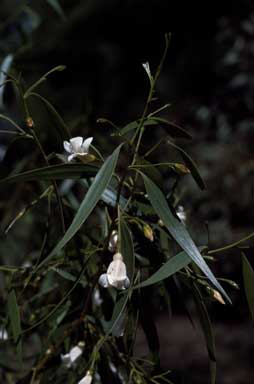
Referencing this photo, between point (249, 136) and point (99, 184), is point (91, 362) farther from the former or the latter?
point (249, 136)

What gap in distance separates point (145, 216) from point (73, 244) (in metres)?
0.10

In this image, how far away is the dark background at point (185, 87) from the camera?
1962 mm

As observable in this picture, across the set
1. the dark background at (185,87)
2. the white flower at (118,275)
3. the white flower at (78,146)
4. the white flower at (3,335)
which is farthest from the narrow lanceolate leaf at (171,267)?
the dark background at (185,87)

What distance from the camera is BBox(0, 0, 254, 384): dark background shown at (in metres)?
1.96

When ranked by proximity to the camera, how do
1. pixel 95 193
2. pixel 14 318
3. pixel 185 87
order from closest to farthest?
1. pixel 95 193
2. pixel 14 318
3. pixel 185 87

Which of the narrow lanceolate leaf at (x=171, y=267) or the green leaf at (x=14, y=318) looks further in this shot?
the green leaf at (x=14, y=318)

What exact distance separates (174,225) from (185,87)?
2.00 m

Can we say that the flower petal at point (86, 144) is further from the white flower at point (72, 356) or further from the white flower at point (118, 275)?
A: the white flower at point (72, 356)

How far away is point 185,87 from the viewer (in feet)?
8.36

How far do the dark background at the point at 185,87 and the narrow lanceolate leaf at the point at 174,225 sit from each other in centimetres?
69

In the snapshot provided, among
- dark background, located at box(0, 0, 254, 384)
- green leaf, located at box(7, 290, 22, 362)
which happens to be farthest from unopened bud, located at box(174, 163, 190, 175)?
dark background, located at box(0, 0, 254, 384)

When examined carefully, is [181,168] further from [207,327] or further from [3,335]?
[3,335]

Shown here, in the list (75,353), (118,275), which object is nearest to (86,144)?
(118,275)

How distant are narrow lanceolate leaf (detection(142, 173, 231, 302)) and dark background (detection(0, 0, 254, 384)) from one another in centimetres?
69
